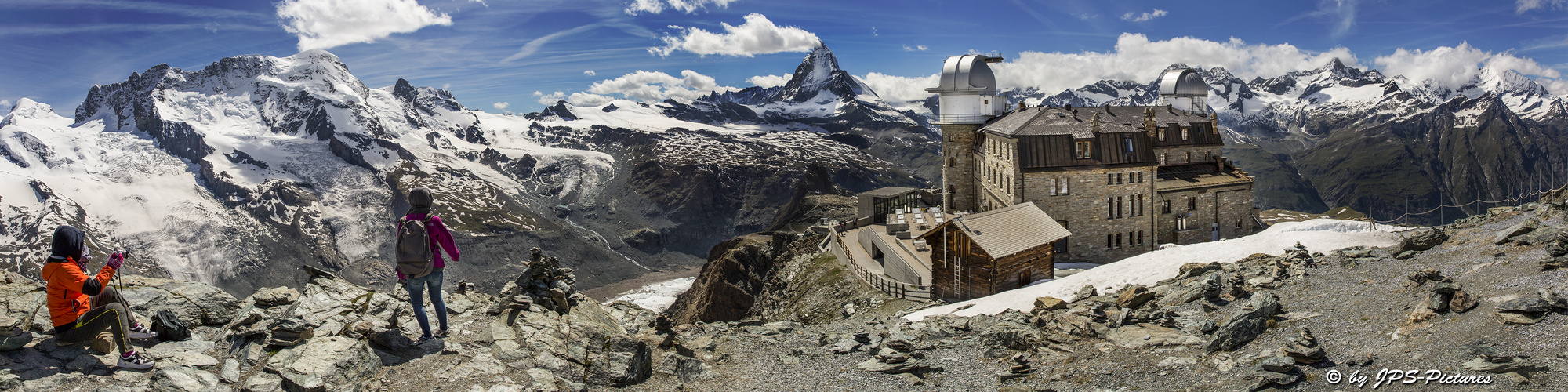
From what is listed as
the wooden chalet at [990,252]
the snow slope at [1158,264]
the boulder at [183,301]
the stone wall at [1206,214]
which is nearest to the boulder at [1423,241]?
the snow slope at [1158,264]

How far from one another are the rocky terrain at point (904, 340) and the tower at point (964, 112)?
3660 centimetres

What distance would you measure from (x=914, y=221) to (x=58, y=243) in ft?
163

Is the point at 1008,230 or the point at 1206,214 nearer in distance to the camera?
the point at 1008,230

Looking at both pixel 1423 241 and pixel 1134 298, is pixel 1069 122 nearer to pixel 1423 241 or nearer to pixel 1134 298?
pixel 1423 241

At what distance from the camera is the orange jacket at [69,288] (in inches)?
462

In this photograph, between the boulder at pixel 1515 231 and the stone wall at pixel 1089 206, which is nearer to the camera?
the boulder at pixel 1515 231

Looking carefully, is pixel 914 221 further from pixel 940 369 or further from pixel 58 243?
pixel 58 243

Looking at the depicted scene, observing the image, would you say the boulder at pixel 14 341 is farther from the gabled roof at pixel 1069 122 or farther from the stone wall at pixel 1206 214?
the stone wall at pixel 1206 214

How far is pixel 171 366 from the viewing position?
41.2ft

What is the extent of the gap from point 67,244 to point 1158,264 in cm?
3613

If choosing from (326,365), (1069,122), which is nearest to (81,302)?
(326,365)

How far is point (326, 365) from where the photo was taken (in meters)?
13.3

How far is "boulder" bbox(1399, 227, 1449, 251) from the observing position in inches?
974

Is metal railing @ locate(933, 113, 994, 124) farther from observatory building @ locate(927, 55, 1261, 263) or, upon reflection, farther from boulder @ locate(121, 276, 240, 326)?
boulder @ locate(121, 276, 240, 326)
